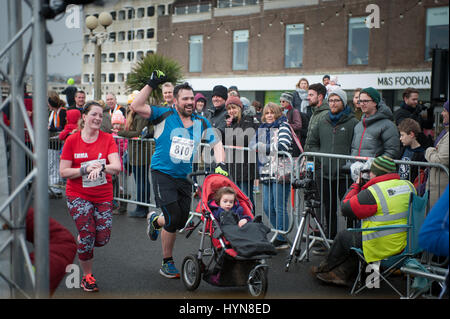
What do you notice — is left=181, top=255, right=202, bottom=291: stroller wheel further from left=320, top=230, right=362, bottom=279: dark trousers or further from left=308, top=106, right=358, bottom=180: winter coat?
left=308, top=106, right=358, bottom=180: winter coat

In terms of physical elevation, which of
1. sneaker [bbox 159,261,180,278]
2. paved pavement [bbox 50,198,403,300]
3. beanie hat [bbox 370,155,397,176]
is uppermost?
beanie hat [bbox 370,155,397,176]

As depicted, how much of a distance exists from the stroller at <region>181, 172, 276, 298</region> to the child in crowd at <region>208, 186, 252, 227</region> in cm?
8

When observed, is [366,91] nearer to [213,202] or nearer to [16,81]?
[213,202]

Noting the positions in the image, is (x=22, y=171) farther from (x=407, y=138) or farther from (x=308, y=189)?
(x=407, y=138)

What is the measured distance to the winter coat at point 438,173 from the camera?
19.0 feet

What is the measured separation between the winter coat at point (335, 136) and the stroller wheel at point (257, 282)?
235cm

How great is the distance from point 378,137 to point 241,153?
6.64 ft

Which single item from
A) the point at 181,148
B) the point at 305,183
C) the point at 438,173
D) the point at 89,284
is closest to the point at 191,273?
the point at 89,284

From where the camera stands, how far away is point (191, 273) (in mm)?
5785

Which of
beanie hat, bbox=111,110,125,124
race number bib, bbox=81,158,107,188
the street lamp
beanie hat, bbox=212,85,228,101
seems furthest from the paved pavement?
the street lamp

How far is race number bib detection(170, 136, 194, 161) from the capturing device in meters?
6.04

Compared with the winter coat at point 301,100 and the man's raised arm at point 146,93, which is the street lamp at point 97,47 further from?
the man's raised arm at point 146,93

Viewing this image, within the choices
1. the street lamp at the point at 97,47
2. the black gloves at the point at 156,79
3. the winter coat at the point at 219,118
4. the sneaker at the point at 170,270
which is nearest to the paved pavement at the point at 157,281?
the sneaker at the point at 170,270

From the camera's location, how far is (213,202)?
18.9 ft
